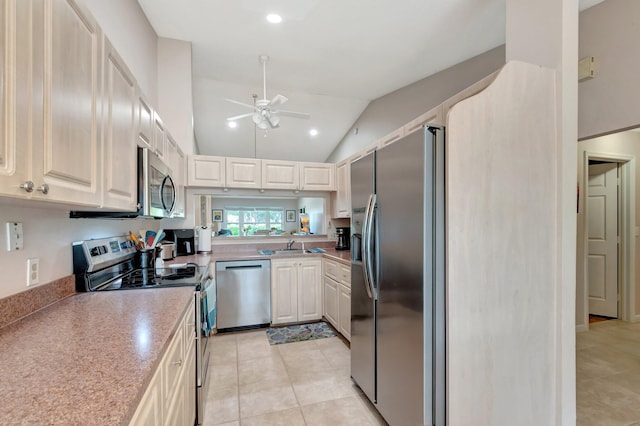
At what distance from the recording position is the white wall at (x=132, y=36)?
6.53 ft

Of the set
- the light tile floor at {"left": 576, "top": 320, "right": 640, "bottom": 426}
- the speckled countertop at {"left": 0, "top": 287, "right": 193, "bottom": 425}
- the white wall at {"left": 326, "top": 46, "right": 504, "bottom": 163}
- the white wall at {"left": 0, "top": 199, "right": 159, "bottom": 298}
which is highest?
the white wall at {"left": 326, "top": 46, "right": 504, "bottom": 163}

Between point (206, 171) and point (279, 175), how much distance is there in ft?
3.07

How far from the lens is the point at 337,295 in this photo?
3193mm

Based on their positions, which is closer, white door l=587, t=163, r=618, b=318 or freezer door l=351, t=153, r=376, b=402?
freezer door l=351, t=153, r=376, b=402

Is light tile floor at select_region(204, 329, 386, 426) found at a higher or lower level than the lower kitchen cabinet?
lower

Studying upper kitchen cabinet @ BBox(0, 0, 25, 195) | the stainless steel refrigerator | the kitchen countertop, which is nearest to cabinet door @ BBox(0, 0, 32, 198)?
upper kitchen cabinet @ BBox(0, 0, 25, 195)

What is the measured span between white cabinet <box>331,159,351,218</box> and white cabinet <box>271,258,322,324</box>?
806 mm

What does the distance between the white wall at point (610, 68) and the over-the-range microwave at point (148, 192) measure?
3.16 m

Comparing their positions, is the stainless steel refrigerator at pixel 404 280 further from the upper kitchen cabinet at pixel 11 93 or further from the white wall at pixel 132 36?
the white wall at pixel 132 36

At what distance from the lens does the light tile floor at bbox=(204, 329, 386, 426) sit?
6.36 feet

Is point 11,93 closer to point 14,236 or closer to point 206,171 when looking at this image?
point 14,236

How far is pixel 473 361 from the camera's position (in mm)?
1454

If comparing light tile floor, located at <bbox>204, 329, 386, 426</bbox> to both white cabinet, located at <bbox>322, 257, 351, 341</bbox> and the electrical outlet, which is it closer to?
white cabinet, located at <bbox>322, 257, 351, 341</bbox>

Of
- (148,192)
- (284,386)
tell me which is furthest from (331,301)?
(148,192)
